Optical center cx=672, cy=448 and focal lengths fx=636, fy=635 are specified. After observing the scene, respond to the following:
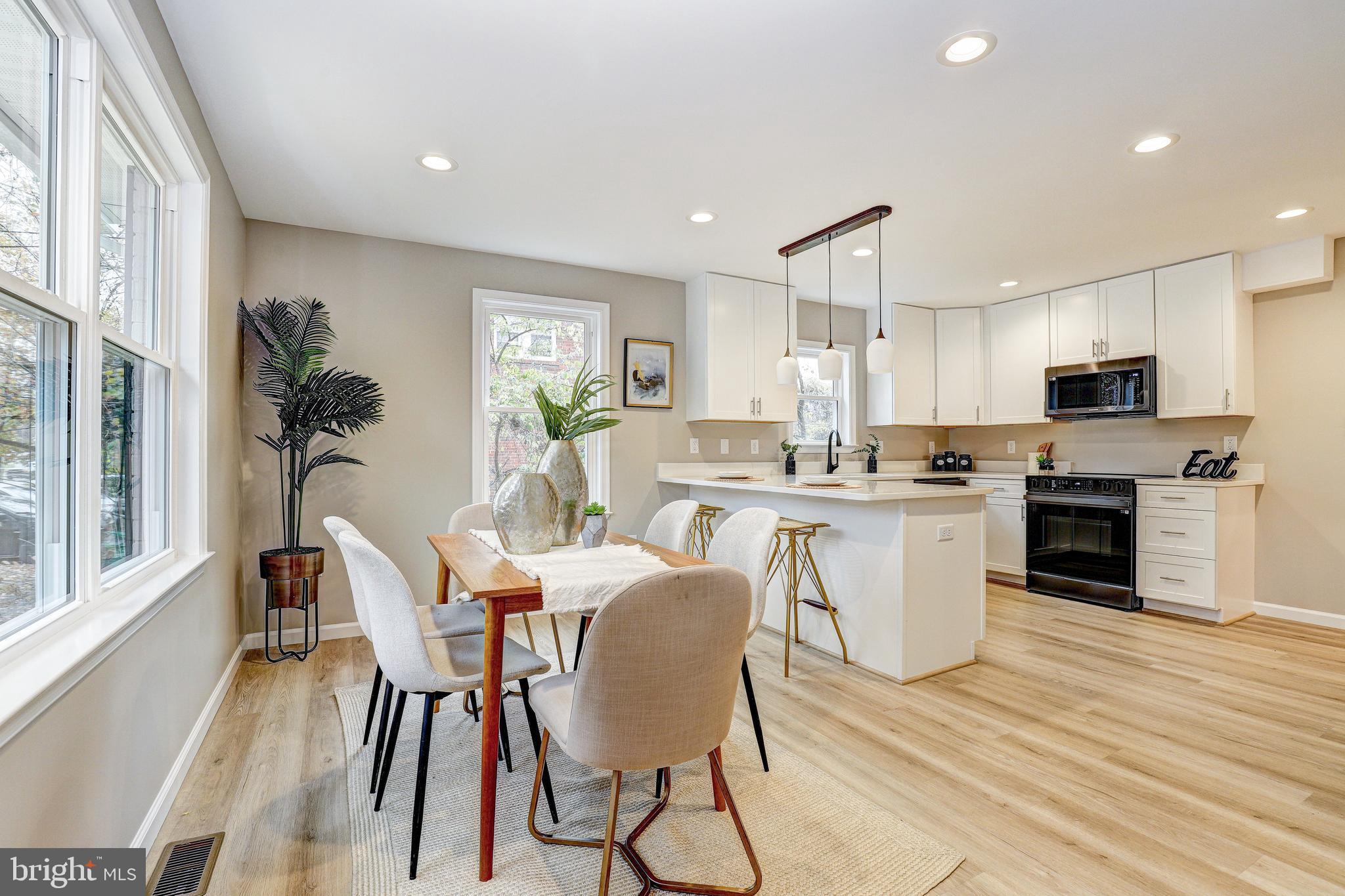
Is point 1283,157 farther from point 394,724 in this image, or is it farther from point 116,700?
point 116,700

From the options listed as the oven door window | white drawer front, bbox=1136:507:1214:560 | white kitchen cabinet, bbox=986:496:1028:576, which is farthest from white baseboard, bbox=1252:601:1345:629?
white kitchen cabinet, bbox=986:496:1028:576

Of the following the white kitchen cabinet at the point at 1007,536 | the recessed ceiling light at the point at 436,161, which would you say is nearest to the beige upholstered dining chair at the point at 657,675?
the recessed ceiling light at the point at 436,161

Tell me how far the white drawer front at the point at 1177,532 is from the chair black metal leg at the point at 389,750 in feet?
15.5

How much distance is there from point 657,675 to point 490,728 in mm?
572

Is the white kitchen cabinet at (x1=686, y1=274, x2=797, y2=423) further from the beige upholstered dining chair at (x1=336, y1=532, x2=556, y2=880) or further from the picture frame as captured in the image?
the beige upholstered dining chair at (x1=336, y1=532, x2=556, y2=880)

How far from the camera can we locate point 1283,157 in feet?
9.01

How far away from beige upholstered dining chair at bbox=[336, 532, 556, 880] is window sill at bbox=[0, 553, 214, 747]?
1.70 ft

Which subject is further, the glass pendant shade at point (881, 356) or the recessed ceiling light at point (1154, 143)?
the glass pendant shade at point (881, 356)

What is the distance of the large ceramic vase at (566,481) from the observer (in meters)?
2.25

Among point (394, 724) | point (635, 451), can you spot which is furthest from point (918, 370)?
point (394, 724)

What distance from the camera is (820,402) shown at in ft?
18.5

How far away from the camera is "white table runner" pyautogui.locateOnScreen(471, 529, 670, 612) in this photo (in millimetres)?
1701

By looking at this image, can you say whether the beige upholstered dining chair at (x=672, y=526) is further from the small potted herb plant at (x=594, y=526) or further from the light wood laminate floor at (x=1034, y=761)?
the light wood laminate floor at (x=1034, y=761)

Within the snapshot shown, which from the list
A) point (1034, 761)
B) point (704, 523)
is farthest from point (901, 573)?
point (704, 523)
